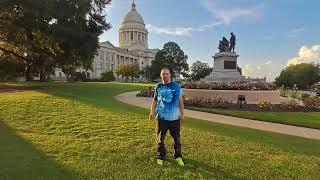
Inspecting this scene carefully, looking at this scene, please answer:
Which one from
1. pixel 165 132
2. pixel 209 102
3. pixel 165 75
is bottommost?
pixel 209 102

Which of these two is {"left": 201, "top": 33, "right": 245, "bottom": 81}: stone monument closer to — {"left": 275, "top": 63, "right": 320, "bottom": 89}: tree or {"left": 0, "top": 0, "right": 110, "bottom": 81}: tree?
{"left": 0, "top": 0, "right": 110, "bottom": 81}: tree

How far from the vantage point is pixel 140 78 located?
487 ft

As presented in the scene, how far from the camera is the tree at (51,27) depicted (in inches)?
1222

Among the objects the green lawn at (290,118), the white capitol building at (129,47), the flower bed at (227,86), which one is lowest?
the green lawn at (290,118)

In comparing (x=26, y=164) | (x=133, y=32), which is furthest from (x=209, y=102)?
(x=133, y=32)

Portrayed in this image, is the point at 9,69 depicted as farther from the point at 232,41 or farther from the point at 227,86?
the point at 227,86

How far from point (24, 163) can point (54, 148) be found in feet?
4.61

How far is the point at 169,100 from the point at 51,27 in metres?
26.7

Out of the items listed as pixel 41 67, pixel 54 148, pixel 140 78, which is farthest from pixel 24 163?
pixel 140 78

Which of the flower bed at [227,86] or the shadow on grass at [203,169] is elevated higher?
the flower bed at [227,86]

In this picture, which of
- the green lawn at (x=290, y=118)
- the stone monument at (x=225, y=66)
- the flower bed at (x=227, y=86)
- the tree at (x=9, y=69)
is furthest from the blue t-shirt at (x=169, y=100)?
the tree at (x=9, y=69)

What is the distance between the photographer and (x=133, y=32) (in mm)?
174000

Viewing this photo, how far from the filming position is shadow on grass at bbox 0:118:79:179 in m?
7.46

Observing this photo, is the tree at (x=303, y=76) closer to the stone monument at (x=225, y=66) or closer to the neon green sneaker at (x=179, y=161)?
the stone monument at (x=225, y=66)
